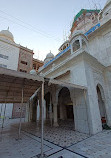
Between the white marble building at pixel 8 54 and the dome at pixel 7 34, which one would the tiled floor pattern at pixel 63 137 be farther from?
the dome at pixel 7 34

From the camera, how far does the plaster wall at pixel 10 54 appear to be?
2116cm

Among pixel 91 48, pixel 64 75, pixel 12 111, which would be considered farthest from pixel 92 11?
pixel 12 111

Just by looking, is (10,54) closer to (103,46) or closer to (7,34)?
(7,34)

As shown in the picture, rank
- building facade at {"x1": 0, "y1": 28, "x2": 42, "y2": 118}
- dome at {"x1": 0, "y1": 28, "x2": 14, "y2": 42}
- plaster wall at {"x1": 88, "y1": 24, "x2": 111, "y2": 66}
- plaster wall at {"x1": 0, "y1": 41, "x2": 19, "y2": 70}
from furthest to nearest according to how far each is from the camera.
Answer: dome at {"x1": 0, "y1": 28, "x2": 14, "y2": 42} → plaster wall at {"x1": 0, "y1": 41, "x2": 19, "y2": 70} → building facade at {"x1": 0, "y1": 28, "x2": 42, "y2": 118} → plaster wall at {"x1": 88, "y1": 24, "x2": 111, "y2": 66}

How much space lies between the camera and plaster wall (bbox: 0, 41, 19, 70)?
2116 cm

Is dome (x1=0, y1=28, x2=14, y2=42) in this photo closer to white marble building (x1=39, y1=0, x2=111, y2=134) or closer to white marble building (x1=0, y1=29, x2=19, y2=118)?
white marble building (x1=0, y1=29, x2=19, y2=118)

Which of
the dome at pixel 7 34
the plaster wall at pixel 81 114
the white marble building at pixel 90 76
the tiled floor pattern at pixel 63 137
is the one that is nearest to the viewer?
the tiled floor pattern at pixel 63 137

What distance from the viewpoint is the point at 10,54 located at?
2241 centimetres

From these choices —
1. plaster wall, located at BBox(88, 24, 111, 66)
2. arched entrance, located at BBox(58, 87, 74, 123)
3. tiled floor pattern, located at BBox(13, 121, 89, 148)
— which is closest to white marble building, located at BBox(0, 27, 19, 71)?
arched entrance, located at BBox(58, 87, 74, 123)

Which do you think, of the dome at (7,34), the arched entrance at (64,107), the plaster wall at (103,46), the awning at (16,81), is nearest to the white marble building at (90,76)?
the plaster wall at (103,46)

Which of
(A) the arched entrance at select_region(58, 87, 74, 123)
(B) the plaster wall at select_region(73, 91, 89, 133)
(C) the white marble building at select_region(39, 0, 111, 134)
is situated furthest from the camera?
(A) the arched entrance at select_region(58, 87, 74, 123)

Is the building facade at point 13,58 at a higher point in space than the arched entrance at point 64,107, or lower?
higher

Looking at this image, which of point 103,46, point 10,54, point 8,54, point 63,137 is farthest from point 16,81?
point 10,54

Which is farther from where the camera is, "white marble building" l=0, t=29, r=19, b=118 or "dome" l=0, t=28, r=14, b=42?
"dome" l=0, t=28, r=14, b=42
